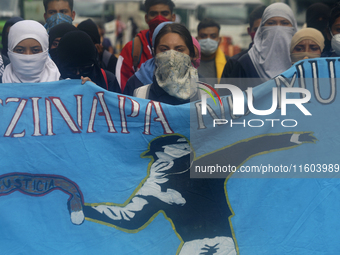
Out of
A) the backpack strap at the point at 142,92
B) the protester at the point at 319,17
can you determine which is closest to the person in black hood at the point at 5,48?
the backpack strap at the point at 142,92

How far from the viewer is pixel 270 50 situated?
11.8 feet

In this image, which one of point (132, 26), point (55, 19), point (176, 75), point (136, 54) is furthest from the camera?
point (132, 26)

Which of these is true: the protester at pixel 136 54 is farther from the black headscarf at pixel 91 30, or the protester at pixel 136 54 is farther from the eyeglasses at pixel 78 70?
the eyeglasses at pixel 78 70

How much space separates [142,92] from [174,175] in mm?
658

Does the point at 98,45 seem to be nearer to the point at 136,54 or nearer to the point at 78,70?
the point at 136,54

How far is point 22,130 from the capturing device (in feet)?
8.73

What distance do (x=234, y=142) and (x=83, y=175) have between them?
0.98m

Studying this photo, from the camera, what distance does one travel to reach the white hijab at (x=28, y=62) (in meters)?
3.03

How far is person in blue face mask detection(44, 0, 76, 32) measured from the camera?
420 cm

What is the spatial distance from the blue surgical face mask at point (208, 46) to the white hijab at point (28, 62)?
236cm

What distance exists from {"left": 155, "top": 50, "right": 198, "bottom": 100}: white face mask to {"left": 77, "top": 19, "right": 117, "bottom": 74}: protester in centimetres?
155

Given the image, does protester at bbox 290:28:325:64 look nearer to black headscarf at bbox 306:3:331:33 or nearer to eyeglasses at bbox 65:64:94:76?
black headscarf at bbox 306:3:331:33

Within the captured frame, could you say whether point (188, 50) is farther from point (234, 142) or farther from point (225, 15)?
point (225, 15)

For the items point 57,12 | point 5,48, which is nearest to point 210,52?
point 57,12
